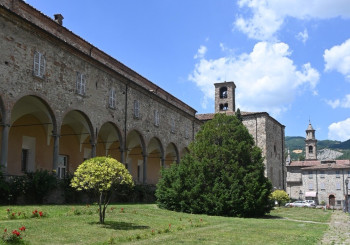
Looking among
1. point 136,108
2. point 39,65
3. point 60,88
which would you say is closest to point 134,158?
point 136,108

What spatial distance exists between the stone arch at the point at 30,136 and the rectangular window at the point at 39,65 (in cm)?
138

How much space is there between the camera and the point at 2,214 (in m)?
11.4

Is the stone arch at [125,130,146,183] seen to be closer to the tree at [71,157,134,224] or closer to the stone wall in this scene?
the stone wall

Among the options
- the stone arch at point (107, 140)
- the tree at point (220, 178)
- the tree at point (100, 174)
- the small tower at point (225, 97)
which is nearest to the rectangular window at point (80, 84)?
the stone arch at point (107, 140)

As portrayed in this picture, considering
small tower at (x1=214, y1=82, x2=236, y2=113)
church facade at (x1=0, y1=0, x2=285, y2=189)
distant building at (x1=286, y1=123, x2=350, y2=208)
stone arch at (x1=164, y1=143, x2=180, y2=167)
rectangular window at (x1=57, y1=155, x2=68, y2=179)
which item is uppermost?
small tower at (x1=214, y1=82, x2=236, y2=113)

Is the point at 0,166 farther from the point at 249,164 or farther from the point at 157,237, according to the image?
the point at 249,164

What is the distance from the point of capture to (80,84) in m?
21.2

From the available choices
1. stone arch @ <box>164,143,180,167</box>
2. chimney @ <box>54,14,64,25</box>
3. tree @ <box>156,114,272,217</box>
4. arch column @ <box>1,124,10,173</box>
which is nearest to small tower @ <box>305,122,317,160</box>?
stone arch @ <box>164,143,180,167</box>

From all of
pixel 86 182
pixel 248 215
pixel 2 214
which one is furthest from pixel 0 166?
pixel 248 215

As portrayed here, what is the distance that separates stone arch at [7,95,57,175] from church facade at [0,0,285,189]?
49mm

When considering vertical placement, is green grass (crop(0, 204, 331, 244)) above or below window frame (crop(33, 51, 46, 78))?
below

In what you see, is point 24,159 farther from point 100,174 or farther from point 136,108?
point 100,174

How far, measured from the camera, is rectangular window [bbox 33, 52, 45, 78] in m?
17.9

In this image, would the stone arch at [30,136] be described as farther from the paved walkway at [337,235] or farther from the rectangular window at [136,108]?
the paved walkway at [337,235]
